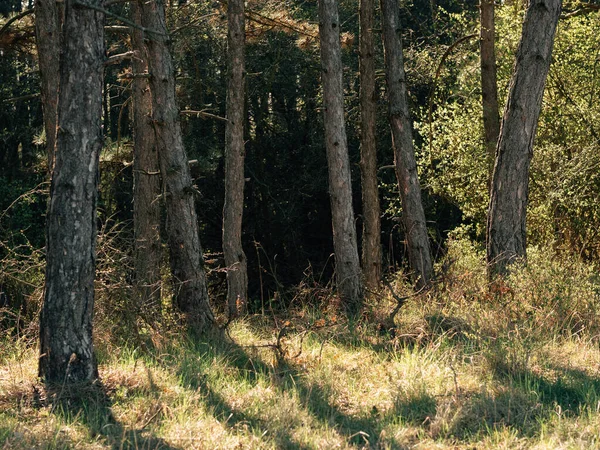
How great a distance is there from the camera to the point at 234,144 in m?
13.5

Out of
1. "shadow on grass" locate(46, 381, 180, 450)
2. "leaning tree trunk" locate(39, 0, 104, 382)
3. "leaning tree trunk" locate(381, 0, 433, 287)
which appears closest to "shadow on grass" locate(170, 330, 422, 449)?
"shadow on grass" locate(46, 381, 180, 450)

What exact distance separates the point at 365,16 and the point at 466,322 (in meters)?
7.58

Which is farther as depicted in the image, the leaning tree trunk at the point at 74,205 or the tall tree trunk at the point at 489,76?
the tall tree trunk at the point at 489,76

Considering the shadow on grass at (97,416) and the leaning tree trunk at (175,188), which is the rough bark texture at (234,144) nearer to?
the leaning tree trunk at (175,188)

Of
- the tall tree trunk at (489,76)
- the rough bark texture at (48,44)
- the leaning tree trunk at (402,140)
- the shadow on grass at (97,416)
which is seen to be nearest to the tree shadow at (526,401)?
the shadow on grass at (97,416)

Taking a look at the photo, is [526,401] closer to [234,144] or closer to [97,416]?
[97,416]

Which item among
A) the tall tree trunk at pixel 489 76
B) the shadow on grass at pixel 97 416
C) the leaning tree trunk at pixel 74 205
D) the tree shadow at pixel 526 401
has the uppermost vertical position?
the tall tree trunk at pixel 489 76

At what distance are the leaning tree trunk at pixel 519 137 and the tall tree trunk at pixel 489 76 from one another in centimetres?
419

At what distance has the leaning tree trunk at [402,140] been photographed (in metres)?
12.3

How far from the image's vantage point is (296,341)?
25.3ft

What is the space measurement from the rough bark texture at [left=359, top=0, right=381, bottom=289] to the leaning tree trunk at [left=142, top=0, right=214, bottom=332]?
5.58 meters

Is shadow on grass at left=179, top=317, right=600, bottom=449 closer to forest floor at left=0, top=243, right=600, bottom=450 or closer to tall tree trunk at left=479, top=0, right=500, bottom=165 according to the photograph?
forest floor at left=0, top=243, right=600, bottom=450

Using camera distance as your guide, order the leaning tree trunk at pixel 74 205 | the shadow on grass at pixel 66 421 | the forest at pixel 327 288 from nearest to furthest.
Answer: the shadow on grass at pixel 66 421 < the forest at pixel 327 288 < the leaning tree trunk at pixel 74 205

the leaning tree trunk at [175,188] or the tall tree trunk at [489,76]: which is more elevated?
the tall tree trunk at [489,76]
